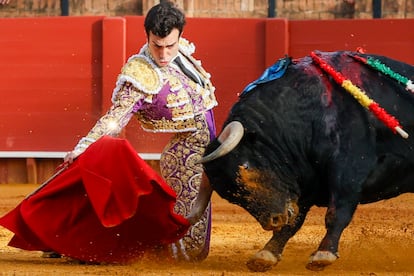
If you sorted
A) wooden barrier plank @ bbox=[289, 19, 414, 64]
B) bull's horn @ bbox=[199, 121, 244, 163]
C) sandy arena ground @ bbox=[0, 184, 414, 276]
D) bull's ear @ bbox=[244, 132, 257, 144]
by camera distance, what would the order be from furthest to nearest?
wooden barrier plank @ bbox=[289, 19, 414, 64], sandy arena ground @ bbox=[0, 184, 414, 276], bull's ear @ bbox=[244, 132, 257, 144], bull's horn @ bbox=[199, 121, 244, 163]

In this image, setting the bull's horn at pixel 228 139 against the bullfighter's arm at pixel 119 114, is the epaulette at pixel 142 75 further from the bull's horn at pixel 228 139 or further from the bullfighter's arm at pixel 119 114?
the bull's horn at pixel 228 139

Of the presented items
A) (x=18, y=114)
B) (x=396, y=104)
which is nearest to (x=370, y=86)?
(x=396, y=104)

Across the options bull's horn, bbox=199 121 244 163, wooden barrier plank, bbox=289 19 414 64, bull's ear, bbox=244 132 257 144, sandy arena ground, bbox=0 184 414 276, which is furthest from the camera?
wooden barrier plank, bbox=289 19 414 64

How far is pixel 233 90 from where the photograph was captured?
8.44m

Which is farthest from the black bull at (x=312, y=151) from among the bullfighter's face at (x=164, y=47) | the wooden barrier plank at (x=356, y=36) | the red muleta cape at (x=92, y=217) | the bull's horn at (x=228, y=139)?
the wooden barrier plank at (x=356, y=36)

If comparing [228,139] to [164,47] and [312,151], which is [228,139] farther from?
[164,47]

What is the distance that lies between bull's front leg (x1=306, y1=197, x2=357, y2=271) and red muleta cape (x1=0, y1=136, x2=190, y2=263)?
56cm

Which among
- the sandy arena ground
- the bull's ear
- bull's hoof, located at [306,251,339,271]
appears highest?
the bull's ear

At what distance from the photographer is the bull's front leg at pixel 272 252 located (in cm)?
427

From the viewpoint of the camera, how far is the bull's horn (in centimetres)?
407

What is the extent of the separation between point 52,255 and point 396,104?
142 centimetres

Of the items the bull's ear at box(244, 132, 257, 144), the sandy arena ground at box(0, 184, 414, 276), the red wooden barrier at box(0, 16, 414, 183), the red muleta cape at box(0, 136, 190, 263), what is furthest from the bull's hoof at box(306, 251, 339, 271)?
the red wooden barrier at box(0, 16, 414, 183)

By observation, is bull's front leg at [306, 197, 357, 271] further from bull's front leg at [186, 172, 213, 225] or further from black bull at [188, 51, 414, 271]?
bull's front leg at [186, 172, 213, 225]

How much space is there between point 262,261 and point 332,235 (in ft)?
0.89
